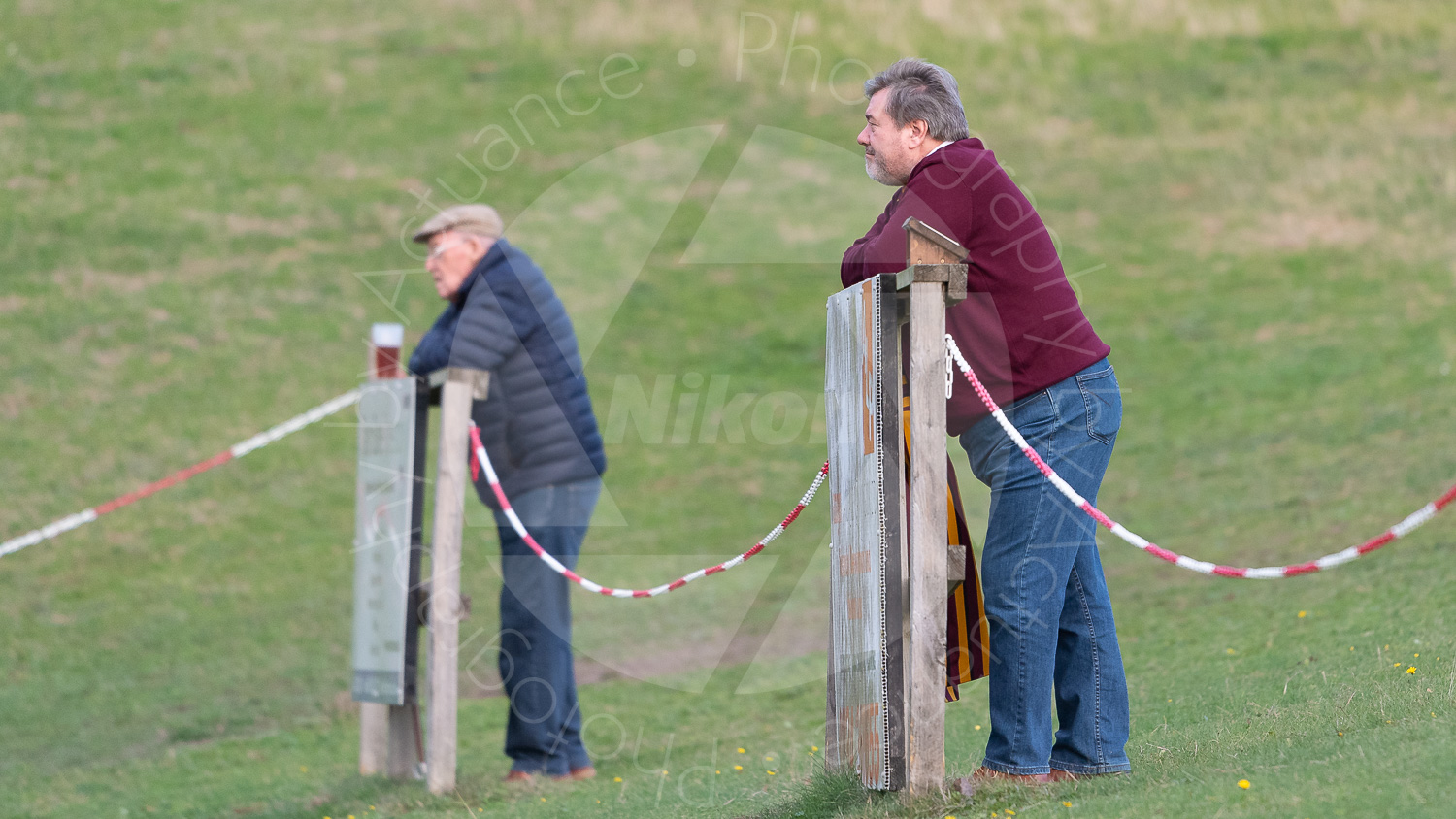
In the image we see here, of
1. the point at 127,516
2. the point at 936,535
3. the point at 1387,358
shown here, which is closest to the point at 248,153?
the point at 127,516

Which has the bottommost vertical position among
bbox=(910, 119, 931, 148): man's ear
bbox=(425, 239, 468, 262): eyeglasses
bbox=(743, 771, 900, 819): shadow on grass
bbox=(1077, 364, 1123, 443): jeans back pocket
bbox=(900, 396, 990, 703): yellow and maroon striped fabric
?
bbox=(743, 771, 900, 819): shadow on grass

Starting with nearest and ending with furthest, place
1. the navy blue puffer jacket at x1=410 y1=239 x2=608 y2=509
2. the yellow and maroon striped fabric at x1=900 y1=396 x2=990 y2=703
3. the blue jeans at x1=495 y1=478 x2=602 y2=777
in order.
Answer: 1. the yellow and maroon striped fabric at x1=900 y1=396 x2=990 y2=703
2. the blue jeans at x1=495 y1=478 x2=602 y2=777
3. the navy blue puffer jacket at x1=410 y1=239 x2=608 y2=509

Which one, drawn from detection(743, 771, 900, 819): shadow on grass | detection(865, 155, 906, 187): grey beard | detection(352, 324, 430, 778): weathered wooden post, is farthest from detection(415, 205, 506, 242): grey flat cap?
detection(743, 771, 900, 819): shadow on grass

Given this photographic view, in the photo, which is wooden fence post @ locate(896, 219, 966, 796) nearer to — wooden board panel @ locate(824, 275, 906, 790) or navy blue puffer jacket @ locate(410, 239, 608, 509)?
wooden board panel @ locate(824, 275, 906, 790)

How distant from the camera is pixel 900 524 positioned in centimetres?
404

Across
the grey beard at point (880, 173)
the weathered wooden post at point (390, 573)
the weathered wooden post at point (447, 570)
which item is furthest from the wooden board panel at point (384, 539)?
the grey beard at point (880, 173)

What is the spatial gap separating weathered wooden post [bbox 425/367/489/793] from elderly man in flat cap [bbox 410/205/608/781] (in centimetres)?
18

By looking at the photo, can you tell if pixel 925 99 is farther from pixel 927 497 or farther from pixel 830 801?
pixel 830 801

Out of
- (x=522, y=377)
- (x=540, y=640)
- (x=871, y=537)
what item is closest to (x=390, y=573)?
(x=540, y=640)

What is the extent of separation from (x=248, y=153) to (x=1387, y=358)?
1383 cm

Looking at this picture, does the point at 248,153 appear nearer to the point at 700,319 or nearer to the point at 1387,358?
the point at 700,319

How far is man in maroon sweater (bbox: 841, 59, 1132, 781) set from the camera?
3.99 m

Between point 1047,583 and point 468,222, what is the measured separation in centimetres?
337

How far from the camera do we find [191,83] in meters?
20.2
